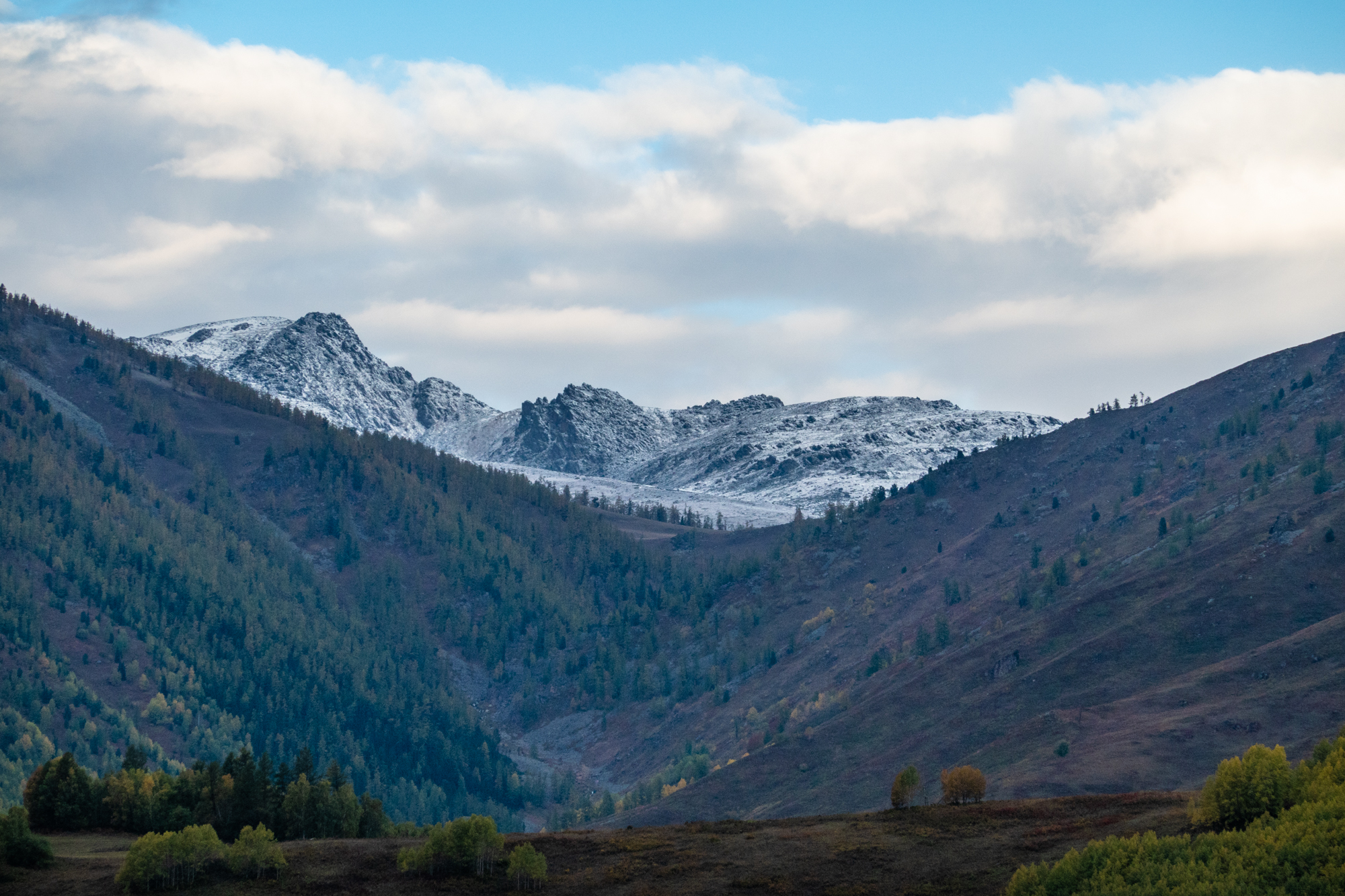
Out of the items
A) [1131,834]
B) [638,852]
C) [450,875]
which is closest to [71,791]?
[450,875]

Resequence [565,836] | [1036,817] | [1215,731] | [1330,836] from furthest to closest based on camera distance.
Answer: [1215,731], [565,836], [1036,817], [1330,836]

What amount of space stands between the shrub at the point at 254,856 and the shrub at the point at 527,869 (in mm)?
20844

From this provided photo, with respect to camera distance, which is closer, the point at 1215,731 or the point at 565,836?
the point at 565,836

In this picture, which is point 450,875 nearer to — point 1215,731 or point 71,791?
point 71,791

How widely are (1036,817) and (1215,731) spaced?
80384 mm

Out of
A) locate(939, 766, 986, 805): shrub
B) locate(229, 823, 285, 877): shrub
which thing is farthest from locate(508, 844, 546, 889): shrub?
locate(939, 766, 986, 805): shrub

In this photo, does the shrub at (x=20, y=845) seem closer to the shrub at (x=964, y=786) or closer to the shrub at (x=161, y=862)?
the shrub at (x=161, y=862)

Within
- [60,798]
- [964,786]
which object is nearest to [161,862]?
[60,798]

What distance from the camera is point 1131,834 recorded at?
99.7 metres

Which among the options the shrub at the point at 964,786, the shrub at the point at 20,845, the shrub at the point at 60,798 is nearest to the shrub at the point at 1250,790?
the shrub at the point at 964,786

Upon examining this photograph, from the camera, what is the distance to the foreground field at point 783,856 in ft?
335

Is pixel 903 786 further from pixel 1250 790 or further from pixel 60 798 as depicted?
pixel 60 798

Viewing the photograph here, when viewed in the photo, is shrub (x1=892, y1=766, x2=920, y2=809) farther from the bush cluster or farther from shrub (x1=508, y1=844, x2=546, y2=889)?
shrub (x1=508, y1=844, x2=546, y2=889)

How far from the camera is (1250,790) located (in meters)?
92.6
